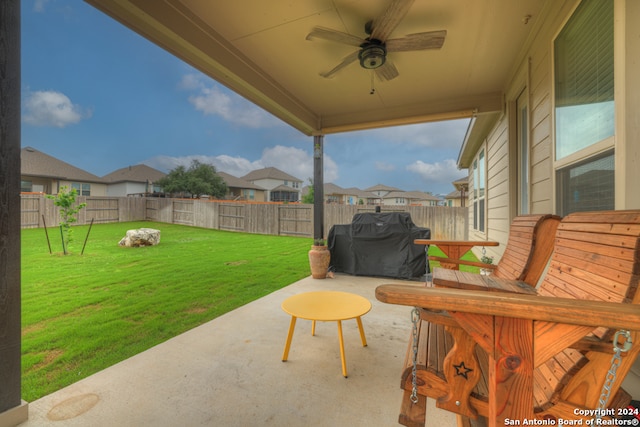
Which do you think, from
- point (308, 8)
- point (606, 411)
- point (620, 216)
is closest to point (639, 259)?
point (620, 216)

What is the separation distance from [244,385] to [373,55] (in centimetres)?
298

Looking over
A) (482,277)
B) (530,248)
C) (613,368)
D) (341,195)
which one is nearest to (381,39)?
(530,248)

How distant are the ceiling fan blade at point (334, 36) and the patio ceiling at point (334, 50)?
0.16 metres

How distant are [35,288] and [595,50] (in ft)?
21.4

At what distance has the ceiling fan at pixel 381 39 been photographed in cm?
219

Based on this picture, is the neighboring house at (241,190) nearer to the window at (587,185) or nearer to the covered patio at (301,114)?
the covered patio at (301,114)

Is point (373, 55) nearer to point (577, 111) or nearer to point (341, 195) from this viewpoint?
point (577, 111)

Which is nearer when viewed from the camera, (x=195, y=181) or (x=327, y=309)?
(x=327, y=309)

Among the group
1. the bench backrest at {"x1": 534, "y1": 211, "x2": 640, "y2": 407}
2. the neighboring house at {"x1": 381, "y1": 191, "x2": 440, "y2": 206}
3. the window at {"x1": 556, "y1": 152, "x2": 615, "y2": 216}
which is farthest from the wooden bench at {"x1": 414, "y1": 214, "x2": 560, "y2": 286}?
the neighboring house at {"x1": 381, "y1": 191, "x2": 440, "y2": 206}

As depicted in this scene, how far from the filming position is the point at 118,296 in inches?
137

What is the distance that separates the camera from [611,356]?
29.5 inches

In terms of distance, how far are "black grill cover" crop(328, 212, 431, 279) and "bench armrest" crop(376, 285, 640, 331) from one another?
3.63 metres

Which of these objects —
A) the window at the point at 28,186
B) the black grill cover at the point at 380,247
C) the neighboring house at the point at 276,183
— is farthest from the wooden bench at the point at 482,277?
the neighboring house at the point at 276,183

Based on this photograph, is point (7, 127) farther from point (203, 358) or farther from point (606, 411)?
point (606, 411)
